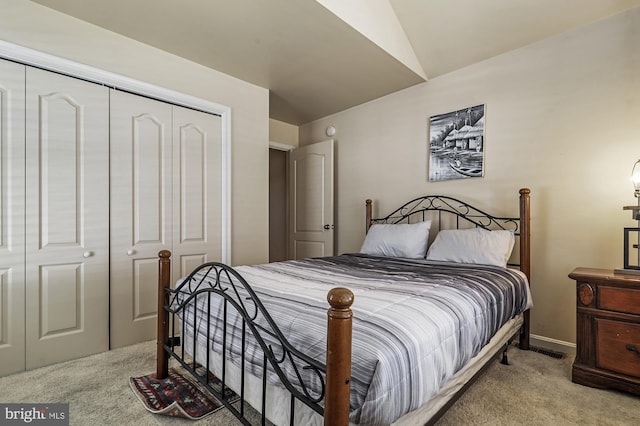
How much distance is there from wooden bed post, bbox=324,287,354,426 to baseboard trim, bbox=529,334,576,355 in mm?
2452

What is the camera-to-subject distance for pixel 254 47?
268 cm

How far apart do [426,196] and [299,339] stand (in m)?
2.55

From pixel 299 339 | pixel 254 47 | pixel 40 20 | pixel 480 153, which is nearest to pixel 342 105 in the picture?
pixel 254 47

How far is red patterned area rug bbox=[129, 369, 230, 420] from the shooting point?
1.58 m

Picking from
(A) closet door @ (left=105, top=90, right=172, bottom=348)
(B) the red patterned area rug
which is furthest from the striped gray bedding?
(A) closet door @ (left=105, top=90, right=172, bottom=348)

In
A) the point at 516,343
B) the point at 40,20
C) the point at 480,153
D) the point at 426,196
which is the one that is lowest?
the point at 516,343

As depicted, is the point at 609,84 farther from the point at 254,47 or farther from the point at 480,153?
the point at 254,47

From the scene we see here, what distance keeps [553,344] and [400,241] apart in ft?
4.62

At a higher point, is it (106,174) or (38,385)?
(106,174)

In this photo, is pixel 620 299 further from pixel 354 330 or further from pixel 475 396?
pixel 354 330

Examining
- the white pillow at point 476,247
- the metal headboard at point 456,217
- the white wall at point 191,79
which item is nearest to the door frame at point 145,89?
the white wall at point 191,79

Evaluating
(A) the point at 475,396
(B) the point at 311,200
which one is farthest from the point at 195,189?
(A) the point at 475,396

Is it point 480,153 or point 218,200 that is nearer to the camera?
point 480,153

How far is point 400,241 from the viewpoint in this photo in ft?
9.51
